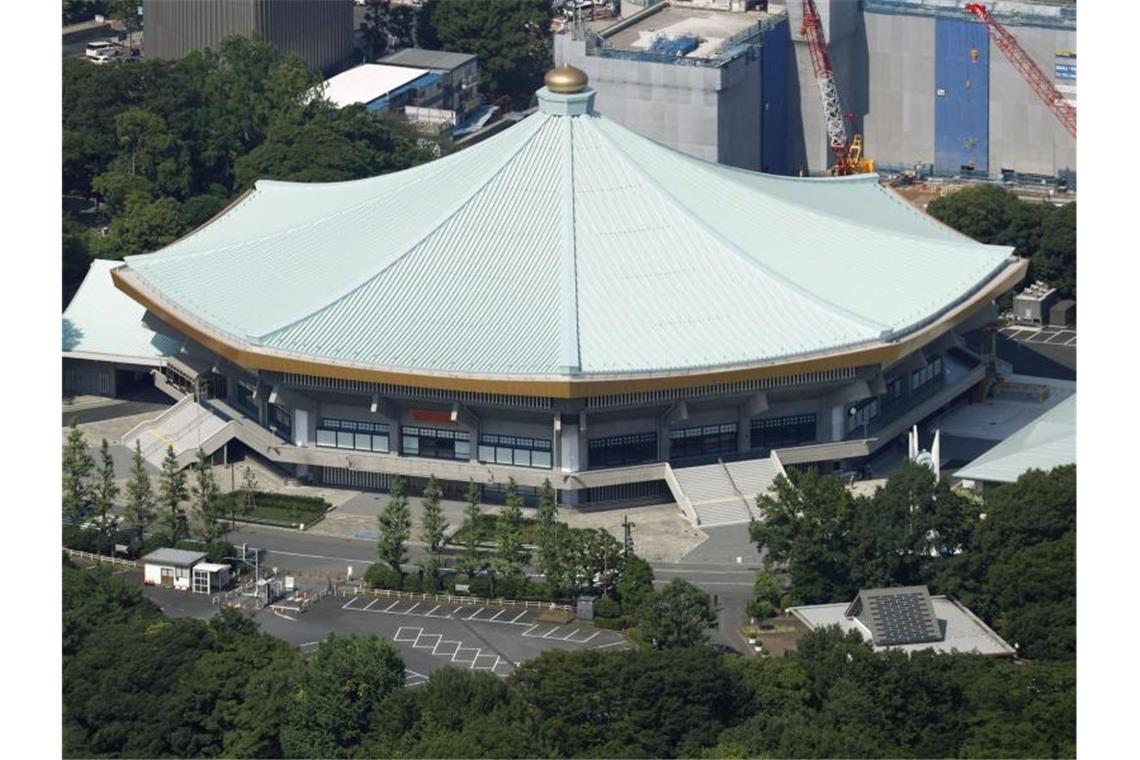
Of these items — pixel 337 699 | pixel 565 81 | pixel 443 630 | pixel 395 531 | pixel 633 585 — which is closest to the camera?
pixel 337 699

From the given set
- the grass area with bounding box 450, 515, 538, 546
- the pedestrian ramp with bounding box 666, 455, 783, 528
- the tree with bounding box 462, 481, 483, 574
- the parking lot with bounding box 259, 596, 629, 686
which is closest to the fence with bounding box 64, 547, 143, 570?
the parking lot with bounding box 259, 596, 629, 686

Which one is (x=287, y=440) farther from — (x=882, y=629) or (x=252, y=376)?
(x=882, y=629)

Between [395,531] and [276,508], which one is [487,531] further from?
[276,508]

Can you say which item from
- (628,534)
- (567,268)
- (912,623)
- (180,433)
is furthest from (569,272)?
(912,623)

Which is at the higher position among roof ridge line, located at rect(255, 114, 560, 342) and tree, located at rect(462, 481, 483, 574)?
roof ridge line, located at rect(255, 114, 560, 342)

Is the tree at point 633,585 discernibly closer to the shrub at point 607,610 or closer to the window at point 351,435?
the shrub at point 607,610

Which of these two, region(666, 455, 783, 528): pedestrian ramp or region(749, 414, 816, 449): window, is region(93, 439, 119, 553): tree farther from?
region(749, 414, 816, 449): window

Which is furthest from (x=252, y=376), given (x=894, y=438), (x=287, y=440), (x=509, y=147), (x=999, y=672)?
(x=999, y=672)

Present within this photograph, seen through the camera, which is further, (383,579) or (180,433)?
(180,433)
